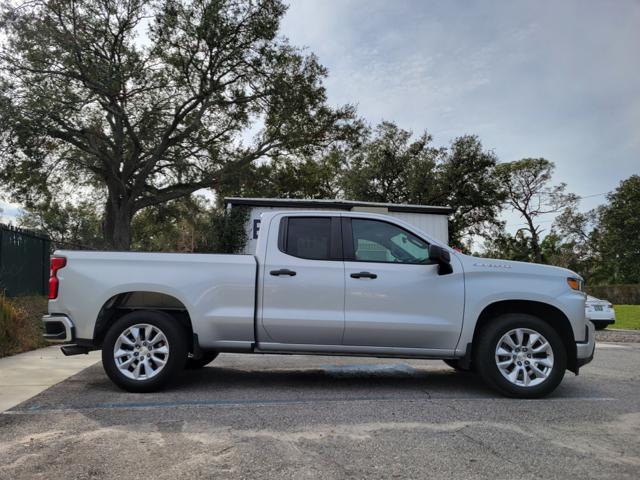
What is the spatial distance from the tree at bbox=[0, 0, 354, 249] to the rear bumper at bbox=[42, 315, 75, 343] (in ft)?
55.5

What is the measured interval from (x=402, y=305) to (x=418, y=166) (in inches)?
1278

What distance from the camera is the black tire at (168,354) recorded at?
5.67 metres

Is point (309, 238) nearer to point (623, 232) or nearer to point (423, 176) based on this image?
point (423, 176)

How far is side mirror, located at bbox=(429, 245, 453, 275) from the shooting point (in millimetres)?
5670

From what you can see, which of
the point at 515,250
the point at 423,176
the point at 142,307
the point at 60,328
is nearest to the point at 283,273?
the point at 142,307

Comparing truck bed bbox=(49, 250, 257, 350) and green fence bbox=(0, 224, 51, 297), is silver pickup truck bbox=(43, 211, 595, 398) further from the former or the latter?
green fence bbox=(0, 224, 51, 297)

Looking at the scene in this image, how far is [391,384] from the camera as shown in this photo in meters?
6.41

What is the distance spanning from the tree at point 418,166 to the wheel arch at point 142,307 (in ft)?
106

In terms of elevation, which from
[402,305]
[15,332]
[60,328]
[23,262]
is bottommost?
[15,332]

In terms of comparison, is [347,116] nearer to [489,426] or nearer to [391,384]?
[391,384]

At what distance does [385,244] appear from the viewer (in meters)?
6.09

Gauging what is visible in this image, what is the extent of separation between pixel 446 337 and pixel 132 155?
22054 millimetres

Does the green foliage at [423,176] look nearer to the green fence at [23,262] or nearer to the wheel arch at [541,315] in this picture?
the green fence at [23,262]

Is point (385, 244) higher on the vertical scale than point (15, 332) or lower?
higher
